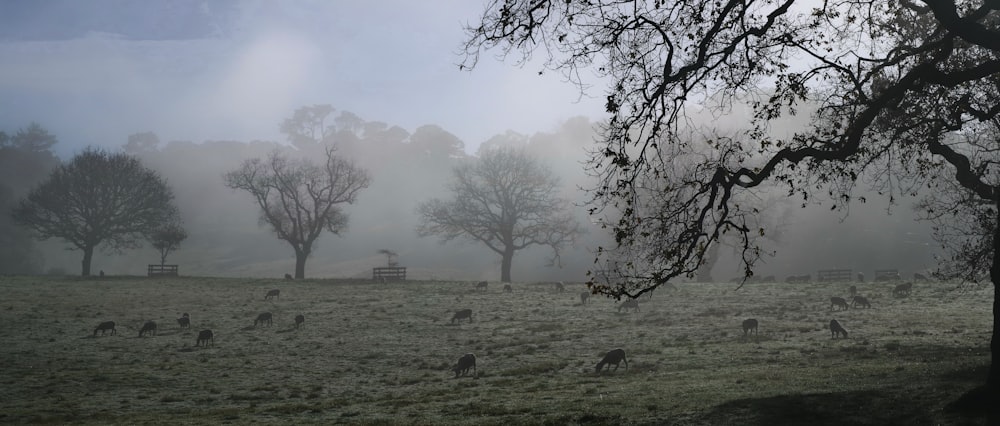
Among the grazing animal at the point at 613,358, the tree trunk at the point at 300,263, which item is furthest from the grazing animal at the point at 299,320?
the tree trunk at the point at 300,263

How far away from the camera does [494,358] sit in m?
27.9

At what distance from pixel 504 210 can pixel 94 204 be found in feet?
142

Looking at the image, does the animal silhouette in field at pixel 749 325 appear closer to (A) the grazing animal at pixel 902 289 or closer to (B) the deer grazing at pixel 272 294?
(A) the grazing animal at pixel 902 289

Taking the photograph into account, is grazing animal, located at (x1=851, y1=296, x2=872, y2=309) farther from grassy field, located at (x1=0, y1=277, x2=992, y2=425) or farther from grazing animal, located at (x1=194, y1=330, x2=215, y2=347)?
grazing animal, located at (x1=194, y1=330, x2=215, y2=347)

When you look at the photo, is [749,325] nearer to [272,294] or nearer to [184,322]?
[184,322]

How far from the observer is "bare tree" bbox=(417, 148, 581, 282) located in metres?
73.1

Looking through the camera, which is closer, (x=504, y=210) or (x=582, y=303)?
(x=582, y=303)

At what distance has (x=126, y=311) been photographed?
4269 cm

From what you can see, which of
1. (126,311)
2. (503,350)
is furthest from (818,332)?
(126,311)

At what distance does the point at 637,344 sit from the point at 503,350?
18.8 ft

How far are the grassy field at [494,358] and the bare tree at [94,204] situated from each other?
896 inches

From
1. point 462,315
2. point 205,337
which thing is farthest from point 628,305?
point 205,337

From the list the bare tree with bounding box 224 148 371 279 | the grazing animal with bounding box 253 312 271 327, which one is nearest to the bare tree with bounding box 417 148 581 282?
the bare tree with bounding box 224 148 371 279

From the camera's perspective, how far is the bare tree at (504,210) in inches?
2876
